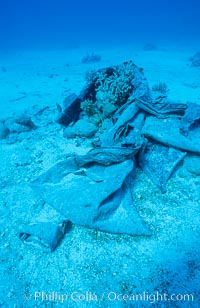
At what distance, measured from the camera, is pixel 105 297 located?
2496mm

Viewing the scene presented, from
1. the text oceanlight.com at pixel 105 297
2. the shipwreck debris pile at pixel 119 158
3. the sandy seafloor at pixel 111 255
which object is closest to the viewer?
the text oceanlight.com at pixel 105 297

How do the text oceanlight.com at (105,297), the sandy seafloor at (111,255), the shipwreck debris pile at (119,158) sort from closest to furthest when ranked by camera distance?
the text oceanlight.com at (105,297) < the sandy seafloor at (111,255) < the shipwreck debris pile at (119,158)

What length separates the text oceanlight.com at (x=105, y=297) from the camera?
243 centimetres

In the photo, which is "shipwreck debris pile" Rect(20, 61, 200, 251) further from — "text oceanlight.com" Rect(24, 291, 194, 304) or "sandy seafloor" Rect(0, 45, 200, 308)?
"text oceanlight.com" Rect(24, 291, 194, 304)

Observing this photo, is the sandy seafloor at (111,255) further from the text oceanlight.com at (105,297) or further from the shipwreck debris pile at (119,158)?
the shipwreck debris pile at (119,158)

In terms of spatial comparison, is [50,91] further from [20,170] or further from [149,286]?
[149,286]

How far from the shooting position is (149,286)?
252cm

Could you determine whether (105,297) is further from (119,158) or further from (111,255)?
(119,158)

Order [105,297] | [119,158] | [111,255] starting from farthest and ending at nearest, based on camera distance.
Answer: [119,158] → [111,255] → [105,297]

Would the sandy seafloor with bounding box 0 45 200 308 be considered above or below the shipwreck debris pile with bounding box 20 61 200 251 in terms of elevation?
below

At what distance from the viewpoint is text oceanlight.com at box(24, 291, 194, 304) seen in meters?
2.43

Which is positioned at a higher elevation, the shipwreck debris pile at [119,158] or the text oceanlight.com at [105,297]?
the shipwreck debris pile at [119,158]

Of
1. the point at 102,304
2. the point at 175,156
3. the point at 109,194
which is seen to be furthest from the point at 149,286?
the point at 175,156

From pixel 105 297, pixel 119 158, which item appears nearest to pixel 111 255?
pixel 105 297
